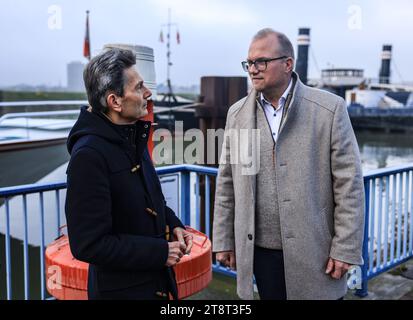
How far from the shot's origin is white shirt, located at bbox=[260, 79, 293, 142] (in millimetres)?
2439

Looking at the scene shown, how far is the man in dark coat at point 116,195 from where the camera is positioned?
1677mm

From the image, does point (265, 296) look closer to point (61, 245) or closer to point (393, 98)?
point (61, 245)

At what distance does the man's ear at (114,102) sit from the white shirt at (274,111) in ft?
2.99

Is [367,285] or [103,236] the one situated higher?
[103,236]

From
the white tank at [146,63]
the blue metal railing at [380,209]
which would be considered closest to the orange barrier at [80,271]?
the white tank at [146,63]

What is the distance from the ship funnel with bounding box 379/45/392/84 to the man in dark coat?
5617 centimetres

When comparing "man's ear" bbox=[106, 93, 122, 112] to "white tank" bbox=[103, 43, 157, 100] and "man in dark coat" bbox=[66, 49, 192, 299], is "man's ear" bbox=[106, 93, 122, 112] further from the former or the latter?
"white tank" bbox=[103, 43, 157, 100]

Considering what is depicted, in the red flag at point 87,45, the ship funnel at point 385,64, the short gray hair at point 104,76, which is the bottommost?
the short gray hair at point 104,76

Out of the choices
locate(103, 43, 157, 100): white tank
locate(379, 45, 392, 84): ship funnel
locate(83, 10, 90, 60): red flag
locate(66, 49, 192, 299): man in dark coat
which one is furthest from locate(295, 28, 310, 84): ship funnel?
locate(66, 49, 192, 299): man in dark coat

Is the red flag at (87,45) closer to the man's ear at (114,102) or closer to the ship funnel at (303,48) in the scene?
the man's ear at (114,102)

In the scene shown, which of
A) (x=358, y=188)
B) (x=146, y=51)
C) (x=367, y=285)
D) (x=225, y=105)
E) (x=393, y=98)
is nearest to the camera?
(x=358, y=188)

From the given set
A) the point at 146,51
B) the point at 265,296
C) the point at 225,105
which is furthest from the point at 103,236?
the point at 225,105

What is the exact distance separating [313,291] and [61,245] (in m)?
1.41
